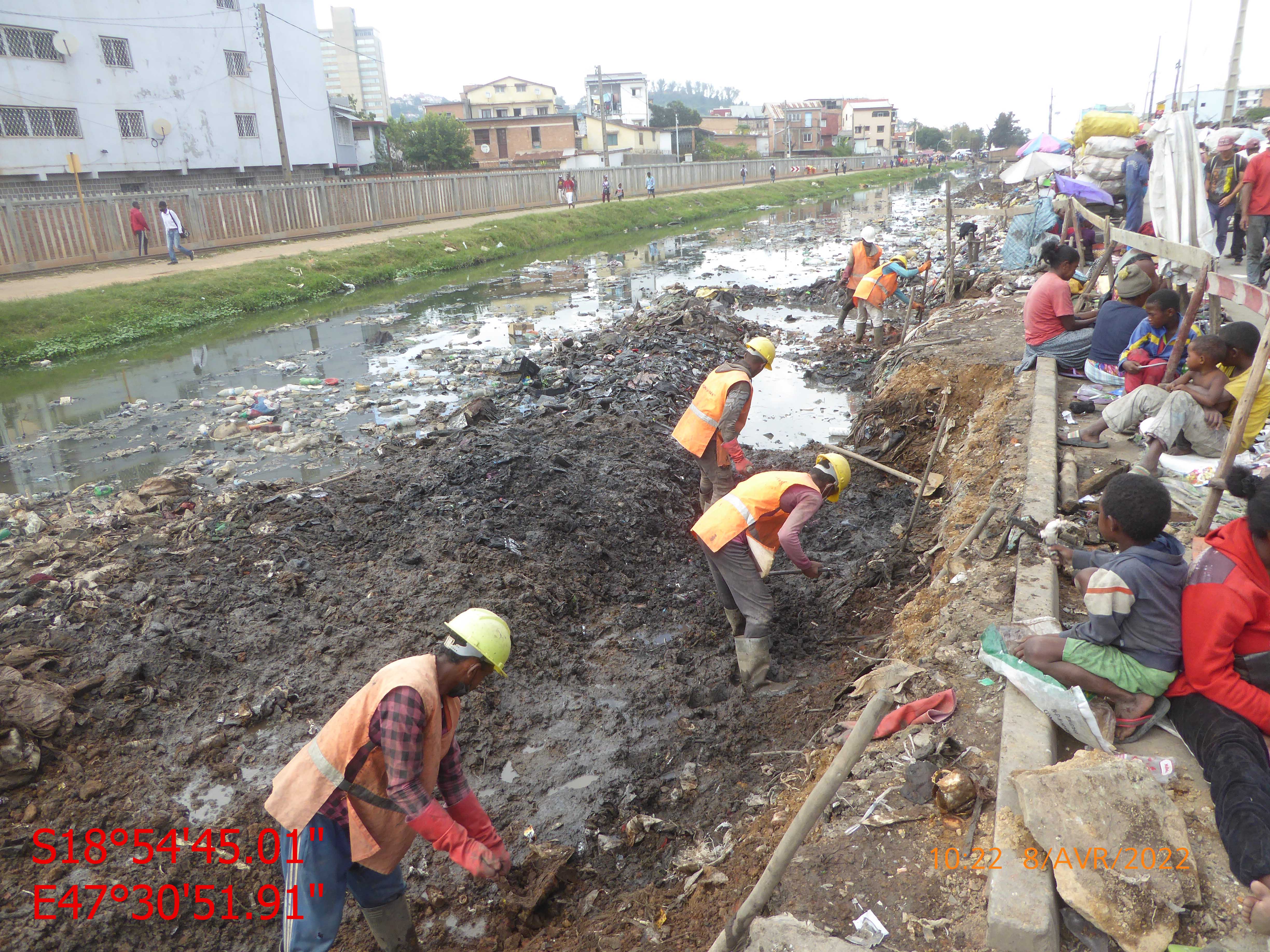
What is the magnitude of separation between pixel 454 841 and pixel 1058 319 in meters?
6.80

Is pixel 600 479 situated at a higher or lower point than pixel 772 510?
lower

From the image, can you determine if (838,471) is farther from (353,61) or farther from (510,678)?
(353,61)

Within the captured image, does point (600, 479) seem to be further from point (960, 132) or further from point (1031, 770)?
point (960, 132)

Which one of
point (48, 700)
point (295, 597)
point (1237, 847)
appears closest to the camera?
point (1237, 847)

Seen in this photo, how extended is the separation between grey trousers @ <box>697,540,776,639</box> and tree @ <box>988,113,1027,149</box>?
96.4m

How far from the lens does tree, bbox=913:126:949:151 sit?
108938 mm

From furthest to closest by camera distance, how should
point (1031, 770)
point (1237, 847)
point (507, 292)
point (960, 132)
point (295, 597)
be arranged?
1. point (960, 132)
2. point (507, 292)
3. point (295, 597)
4. point (1031, 770)
5. point (1237, 847)

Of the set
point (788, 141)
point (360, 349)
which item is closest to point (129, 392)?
point (360, 349)

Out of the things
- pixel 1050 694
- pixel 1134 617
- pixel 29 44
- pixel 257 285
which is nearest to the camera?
pixel 1134 617

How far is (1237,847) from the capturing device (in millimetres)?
2230

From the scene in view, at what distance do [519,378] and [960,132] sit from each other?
372 ft

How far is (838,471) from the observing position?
14.1 feet

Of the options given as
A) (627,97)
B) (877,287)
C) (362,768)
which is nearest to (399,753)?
(362,768)

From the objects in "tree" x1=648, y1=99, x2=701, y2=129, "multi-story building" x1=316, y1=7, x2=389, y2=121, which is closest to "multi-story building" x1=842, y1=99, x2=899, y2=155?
"tree" x1=648, y1=99, x2=701, y2=129
